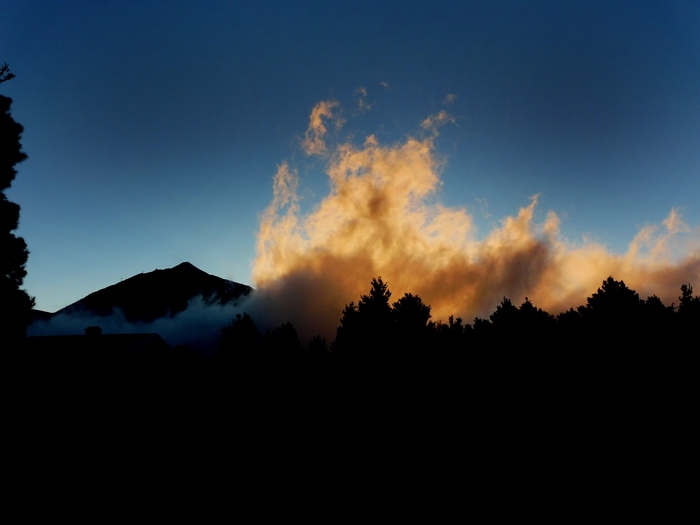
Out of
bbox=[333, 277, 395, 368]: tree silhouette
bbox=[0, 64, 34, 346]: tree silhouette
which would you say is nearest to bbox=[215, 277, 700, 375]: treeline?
bbox=[333, 277, 395, 368]: tree silhouette

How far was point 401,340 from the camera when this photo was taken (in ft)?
91.0

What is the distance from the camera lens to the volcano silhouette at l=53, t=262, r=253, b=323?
444 feet

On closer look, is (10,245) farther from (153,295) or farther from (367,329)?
(153,295)

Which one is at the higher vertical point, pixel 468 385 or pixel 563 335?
pixel 563 335

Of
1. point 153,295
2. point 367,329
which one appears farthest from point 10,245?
point 153,295

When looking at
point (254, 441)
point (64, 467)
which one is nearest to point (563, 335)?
point (254, 441)

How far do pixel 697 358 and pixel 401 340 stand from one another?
21408mm

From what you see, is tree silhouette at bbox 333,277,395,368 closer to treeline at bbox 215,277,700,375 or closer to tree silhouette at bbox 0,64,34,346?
treeline at bbox 215,277,700,375

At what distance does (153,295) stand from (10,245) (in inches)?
6125

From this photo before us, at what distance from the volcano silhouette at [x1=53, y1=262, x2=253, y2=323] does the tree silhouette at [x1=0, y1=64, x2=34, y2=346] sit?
476 feet

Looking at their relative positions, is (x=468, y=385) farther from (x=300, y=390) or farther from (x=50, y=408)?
(x=50, y=408)

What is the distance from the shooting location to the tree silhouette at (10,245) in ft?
37.1

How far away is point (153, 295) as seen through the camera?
14488cm

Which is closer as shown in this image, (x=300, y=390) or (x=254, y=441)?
(x=254, y=441)
